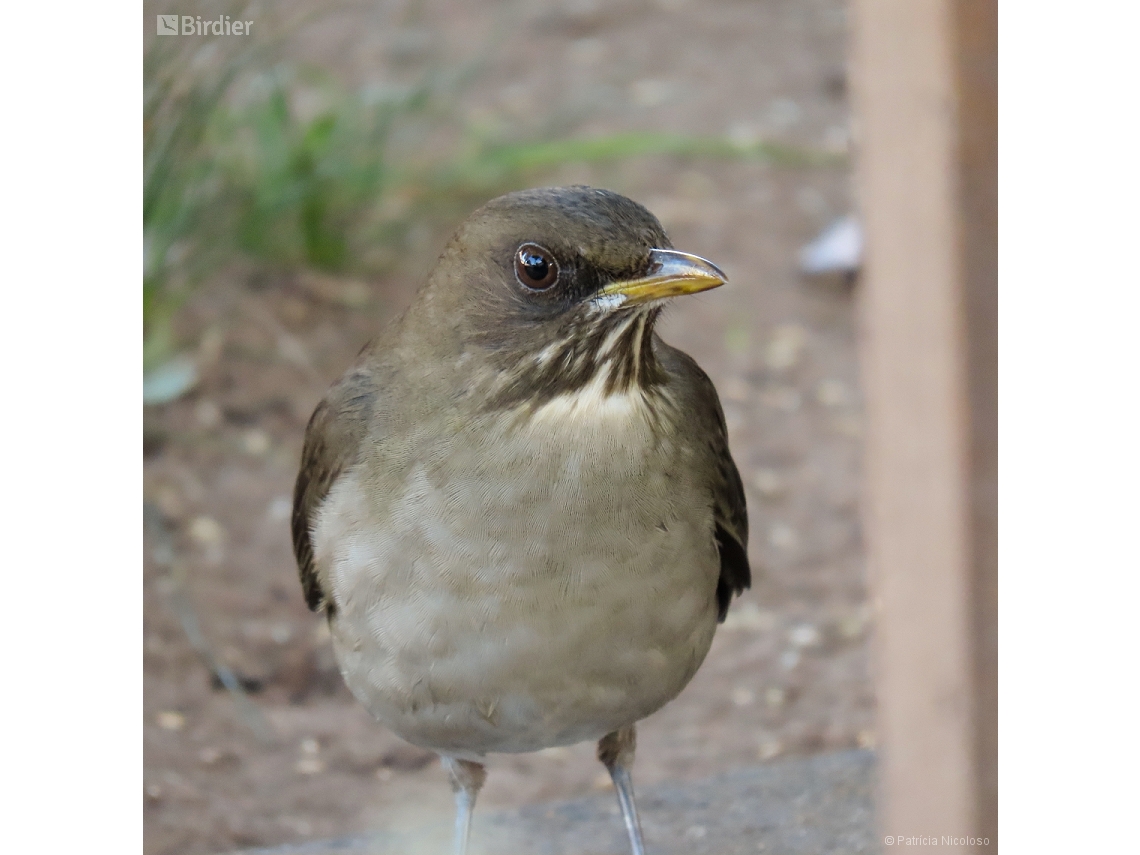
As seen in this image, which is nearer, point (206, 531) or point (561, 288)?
point (561, 288)

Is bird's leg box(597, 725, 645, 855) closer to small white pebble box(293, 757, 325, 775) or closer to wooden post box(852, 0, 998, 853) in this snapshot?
wooden post box(852, 0, 998, 853)

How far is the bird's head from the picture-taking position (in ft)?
9.04

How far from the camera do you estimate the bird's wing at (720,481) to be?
10.6ft

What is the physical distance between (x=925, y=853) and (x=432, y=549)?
3.59ft

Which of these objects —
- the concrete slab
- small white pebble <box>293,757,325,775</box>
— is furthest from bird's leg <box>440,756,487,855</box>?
small white pebble <box>293,757,325,775</box>

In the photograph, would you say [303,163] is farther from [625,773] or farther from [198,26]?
[625,773]

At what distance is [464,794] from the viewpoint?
11.9 feet

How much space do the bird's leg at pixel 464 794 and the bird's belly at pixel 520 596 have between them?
531 mm

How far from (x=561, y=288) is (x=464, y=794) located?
55.5 inches

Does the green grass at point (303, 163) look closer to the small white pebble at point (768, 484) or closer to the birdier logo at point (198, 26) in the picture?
the birdier logo at point (198, 26)

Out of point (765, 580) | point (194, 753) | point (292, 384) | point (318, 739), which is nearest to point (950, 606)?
point (194, 753)

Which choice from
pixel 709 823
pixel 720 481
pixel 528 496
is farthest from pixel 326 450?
pixel 709 823

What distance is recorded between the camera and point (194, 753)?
3.97 metres

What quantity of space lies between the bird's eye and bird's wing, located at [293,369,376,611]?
0.47 meters
